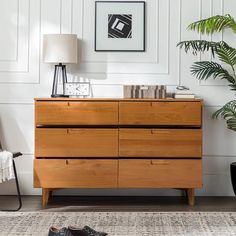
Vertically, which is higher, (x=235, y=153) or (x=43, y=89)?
(x=43, y=89)

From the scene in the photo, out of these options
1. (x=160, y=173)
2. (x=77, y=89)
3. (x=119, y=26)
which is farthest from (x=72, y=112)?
(x=119, y=26)

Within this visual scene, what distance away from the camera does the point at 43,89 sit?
14.6 ft

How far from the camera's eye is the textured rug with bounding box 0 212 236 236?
320cm

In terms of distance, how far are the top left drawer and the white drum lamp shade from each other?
0.40 m

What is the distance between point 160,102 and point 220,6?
112 centimetres

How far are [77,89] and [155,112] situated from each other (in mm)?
713

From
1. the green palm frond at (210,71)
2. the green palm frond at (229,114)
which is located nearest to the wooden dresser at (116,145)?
the green palm frond at (229,114)

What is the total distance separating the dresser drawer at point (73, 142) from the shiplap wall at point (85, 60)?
0.53 m

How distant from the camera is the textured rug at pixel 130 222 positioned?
10.5 feet

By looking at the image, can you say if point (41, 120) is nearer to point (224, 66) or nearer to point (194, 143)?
point (194, 143)

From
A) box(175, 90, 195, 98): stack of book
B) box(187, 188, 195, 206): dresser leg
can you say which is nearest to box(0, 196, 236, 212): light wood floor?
box(187, 188, 195, 206): dresser leg

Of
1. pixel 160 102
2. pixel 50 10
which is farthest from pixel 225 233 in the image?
pixel 50 10

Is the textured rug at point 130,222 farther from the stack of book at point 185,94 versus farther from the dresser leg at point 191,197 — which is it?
the stack of book at point 185,94

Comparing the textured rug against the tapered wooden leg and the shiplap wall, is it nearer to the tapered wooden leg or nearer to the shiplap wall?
the tapered wooden leg
